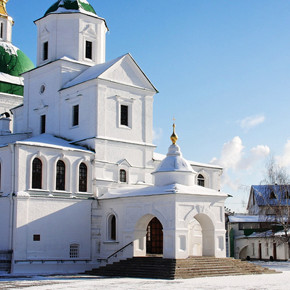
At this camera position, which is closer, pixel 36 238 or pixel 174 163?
pixel 36 238

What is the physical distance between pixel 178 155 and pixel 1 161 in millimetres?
9176

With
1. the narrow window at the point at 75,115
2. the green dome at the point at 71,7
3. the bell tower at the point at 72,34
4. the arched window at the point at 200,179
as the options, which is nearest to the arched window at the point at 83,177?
the narrow window at the point at 75,115

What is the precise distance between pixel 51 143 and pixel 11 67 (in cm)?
1298

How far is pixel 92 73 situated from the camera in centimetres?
3272

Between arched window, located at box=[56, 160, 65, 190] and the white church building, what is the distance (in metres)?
0.05

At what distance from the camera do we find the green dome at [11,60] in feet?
134

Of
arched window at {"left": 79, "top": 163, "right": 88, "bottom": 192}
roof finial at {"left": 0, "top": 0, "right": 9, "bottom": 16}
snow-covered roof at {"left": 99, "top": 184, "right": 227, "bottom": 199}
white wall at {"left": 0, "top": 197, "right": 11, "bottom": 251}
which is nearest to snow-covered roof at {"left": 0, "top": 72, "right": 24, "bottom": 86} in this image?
roof finial at {"left": 0, "top": 0, "right": 9, "bottom": 16}

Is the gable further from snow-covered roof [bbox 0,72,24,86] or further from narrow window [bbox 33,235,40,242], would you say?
snow-covered roof [bbox 0,72,24,86]

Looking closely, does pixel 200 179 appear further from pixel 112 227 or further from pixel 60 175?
pixel 60 175

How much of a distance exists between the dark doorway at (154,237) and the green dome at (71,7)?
551 inches

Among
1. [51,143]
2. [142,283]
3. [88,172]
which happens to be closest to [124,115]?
[88,172]

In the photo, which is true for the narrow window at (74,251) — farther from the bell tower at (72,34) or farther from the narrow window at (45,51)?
the narrow window at (45,51)

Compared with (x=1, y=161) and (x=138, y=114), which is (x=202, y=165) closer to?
(x=138, y=114)

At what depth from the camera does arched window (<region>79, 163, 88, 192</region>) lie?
98.3ft
